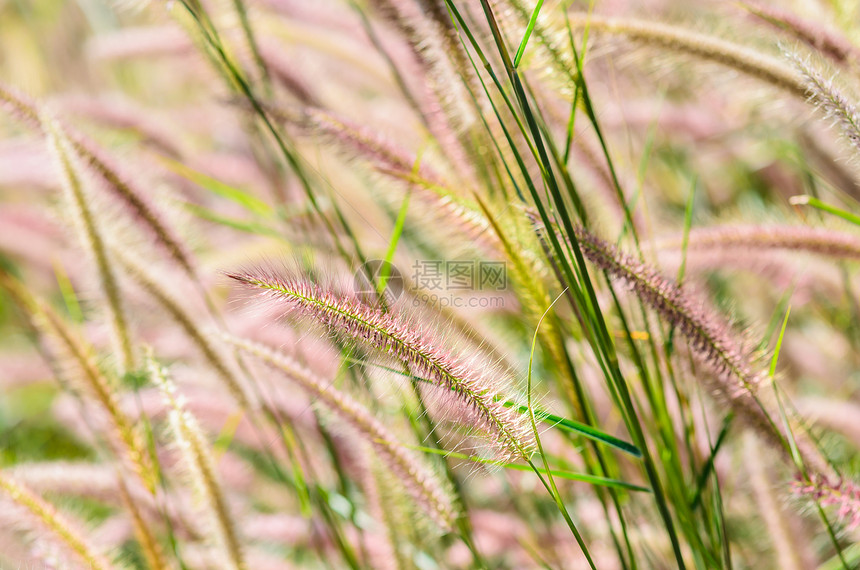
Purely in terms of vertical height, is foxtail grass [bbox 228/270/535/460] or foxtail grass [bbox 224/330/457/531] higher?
foxtail grass [bbox 228/270/535/460]

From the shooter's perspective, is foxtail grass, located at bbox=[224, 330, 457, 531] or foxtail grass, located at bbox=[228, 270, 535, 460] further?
foxtail grass, located at bbox=[224, 330, 457, 531]

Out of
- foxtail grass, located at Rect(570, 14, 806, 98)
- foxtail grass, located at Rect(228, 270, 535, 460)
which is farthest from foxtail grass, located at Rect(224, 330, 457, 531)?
foxtail grass, located at Rect(570, 14, 806, 98)

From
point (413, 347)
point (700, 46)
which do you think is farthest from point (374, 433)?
point (700, 46)

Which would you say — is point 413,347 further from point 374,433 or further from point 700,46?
point 700,46

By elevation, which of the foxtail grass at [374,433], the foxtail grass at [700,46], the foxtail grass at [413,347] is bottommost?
the foxtail grass at [374,433]

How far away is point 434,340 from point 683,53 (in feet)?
2.01

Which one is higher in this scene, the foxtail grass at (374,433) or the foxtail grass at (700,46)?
the foxtail grass at (700,46)

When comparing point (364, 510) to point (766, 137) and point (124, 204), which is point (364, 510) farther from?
point (766, 137)

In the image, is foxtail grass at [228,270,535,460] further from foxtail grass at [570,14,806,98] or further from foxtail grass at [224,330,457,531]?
foxtail grass at [570,14,806,98]

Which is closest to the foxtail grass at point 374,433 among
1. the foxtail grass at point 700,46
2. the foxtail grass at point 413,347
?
the foxtail grass at point 413,347

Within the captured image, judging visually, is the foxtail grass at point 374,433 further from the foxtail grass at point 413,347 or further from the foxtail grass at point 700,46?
the foxtail grass at point 700,46

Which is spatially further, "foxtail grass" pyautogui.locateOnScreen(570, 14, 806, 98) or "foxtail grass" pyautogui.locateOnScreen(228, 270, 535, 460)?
"foxtail grass" pyautogui.locateOnScreen(570, 14, 806, 98)

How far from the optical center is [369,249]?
4.16 feet

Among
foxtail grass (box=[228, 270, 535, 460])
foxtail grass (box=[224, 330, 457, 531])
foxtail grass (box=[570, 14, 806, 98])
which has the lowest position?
foxtail grass (box=[224, 330, 457, 531])
